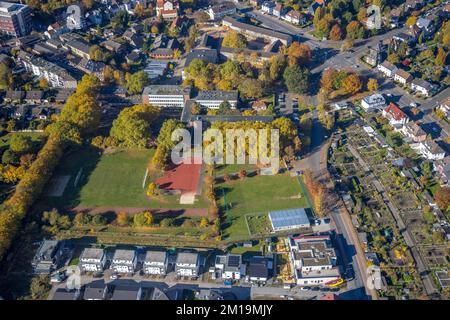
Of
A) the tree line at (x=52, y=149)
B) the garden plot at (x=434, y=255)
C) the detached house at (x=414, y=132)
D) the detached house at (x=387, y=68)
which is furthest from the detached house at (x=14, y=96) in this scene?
the garden plot at (x=434, y=255)

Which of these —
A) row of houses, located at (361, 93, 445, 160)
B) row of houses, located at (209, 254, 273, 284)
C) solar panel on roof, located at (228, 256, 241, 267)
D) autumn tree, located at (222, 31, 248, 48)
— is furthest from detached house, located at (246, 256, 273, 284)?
autumn tree, located at (222, 31, 248, 48)

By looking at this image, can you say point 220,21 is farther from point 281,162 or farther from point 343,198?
point 343,198

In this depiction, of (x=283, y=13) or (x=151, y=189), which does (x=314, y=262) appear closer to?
(x=151, y=189)

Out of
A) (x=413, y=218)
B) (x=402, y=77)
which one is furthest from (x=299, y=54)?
(x=413, y=218)

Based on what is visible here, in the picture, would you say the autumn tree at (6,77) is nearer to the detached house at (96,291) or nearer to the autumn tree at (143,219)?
the autumn tree at (143,219)

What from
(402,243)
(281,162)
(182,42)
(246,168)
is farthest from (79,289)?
(182,42)

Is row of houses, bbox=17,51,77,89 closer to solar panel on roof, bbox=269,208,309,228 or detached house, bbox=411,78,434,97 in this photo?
solar panel on roof, bbox=269,208,309,228
